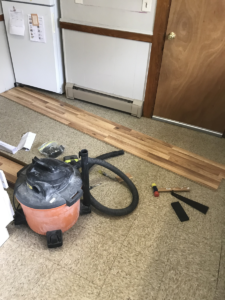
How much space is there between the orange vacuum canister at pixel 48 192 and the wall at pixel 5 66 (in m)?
1.97

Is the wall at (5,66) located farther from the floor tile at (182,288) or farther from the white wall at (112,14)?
the floor tile at (182,288)

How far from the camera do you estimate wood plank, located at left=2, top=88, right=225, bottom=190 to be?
196 centimetres

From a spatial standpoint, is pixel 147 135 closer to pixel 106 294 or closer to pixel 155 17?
pixel 155 17

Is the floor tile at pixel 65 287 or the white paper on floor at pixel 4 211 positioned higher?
the white paper on floor at pixel 4 211

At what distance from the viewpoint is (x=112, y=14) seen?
87.6 inches

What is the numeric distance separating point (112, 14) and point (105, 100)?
0.83 m

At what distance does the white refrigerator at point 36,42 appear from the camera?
95.5 inches

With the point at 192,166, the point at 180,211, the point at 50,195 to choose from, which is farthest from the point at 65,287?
the point at 192,166

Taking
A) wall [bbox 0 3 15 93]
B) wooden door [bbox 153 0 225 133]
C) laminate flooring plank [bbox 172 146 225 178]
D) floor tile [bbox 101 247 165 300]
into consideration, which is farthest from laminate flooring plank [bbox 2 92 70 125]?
floor tile [bbox 101 247 165 300]

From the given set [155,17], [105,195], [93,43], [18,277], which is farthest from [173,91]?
[18,277]

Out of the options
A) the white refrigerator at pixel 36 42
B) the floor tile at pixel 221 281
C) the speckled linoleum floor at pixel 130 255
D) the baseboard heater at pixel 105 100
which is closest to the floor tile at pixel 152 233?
the speckled linoleum floor at pixel 130 255

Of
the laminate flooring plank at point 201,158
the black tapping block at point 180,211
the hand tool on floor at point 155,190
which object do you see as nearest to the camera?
the black tapping block at point 180,211

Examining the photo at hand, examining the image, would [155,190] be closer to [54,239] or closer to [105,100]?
[54,239]

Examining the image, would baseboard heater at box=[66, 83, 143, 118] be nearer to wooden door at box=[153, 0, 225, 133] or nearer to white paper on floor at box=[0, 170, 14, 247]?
wooden door at box=[153, 0, 225, 133]
